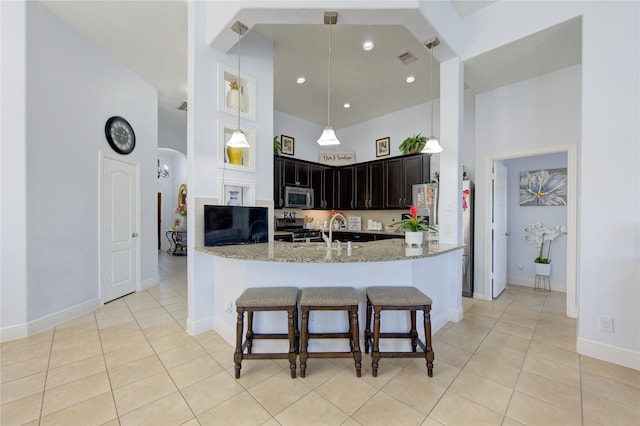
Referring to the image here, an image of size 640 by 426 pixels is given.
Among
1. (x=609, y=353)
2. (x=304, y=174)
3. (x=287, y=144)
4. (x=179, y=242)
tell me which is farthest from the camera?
(x=179, y=242)

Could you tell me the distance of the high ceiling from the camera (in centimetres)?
288

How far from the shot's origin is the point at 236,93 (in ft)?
9.79

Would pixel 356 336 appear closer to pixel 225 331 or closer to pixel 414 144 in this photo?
pixel 225 331

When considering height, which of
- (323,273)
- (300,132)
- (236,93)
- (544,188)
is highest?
(300,132)

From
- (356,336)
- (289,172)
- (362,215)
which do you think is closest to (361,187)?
(362,215)

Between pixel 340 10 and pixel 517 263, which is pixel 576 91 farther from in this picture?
pixel 340 10

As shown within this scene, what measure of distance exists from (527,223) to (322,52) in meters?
4.40

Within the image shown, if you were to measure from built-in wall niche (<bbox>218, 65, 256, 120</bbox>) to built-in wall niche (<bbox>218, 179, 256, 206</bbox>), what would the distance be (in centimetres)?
78

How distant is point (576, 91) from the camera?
332 centimetres

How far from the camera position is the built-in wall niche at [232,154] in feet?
9.42

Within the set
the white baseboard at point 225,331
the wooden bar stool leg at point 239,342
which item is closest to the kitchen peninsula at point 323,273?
the white baseboard at point 225,331

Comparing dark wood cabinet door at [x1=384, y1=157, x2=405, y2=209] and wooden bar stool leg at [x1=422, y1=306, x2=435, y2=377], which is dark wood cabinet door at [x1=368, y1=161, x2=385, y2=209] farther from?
wooden bar stool leg at [x1=422, y1=306, x2=435, y2=377]

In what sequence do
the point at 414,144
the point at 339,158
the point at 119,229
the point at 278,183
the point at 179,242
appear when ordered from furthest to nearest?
the point at 179,242, the point at 339,158, the point at 278,183, the point at 414,144, the point at 119,229

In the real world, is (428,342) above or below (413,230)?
below
